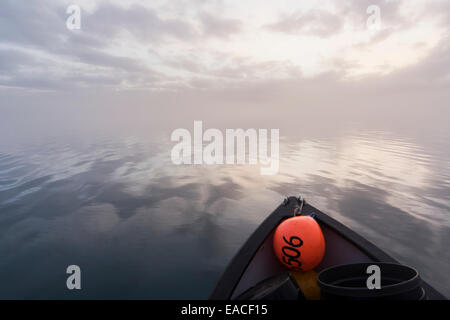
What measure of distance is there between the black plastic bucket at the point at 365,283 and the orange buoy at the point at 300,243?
1.13 meters

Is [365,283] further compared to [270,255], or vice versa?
[270,255]

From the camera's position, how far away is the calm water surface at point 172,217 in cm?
875

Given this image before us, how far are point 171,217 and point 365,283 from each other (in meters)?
10.8

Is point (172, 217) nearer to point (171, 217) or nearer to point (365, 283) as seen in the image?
point (171, 217)

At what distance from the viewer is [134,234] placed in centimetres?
1182

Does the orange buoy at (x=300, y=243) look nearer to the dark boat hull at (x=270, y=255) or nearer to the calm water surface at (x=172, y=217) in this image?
the dark boat hull at (x=270, y=255)

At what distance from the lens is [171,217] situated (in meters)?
14.1

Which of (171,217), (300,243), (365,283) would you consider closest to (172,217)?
(171,217)

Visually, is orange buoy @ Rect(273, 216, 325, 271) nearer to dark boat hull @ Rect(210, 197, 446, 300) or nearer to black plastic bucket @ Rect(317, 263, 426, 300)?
dark boat hull @ Rect(210, 197, 446, 300)

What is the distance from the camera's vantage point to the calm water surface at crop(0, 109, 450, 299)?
875cm

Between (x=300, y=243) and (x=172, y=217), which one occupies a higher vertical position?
(x=300, y=243)

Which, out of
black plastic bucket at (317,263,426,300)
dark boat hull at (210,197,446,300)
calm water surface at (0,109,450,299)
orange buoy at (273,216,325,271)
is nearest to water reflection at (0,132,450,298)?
calm water surface at (0,109,450,299)

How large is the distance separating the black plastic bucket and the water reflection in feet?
14.7
